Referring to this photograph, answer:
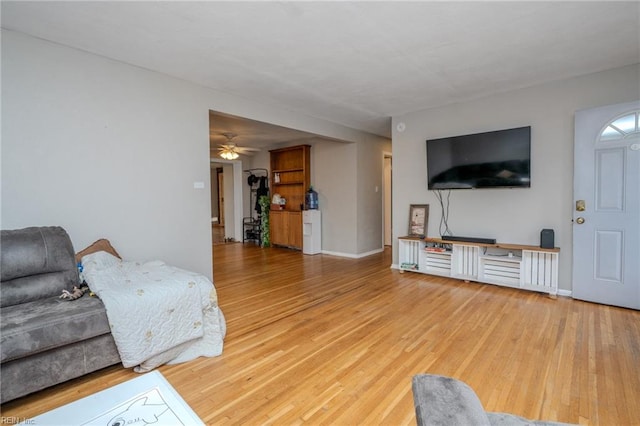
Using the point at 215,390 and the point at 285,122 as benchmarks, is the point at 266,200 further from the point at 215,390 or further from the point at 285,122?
the point at 215,390

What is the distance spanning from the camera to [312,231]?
660cm

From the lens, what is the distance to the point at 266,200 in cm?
768

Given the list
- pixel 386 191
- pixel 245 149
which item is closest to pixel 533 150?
pixel 386 191

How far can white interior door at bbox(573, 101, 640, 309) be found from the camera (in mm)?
3121

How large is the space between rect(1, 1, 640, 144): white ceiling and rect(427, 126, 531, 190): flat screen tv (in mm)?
668

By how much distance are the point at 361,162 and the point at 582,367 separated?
4676 mm

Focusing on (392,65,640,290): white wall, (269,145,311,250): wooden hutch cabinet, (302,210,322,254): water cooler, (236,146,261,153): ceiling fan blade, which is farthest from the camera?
(236,146,261,153): ceiling fan blade

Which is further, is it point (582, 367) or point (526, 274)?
point (526, 274)

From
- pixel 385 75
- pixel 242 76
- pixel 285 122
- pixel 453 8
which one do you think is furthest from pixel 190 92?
pixel 453 8

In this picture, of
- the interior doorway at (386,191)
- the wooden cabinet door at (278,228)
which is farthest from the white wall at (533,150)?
the wooden cabinet door at (278,228)

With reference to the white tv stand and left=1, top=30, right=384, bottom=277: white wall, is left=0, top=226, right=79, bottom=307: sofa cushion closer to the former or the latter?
left=1, top=30, right=384, bottom=277: white wall

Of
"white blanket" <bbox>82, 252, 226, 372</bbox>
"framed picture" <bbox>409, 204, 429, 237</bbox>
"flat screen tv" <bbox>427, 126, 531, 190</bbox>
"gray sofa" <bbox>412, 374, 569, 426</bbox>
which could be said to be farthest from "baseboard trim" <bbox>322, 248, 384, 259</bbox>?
"gray sofa" <bbox>412, 374, 569, 426</bbox>

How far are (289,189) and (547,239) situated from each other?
517 cm

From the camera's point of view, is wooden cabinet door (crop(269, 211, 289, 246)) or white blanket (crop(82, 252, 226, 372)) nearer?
white blanket (crop(82, 252, 226, 372))
